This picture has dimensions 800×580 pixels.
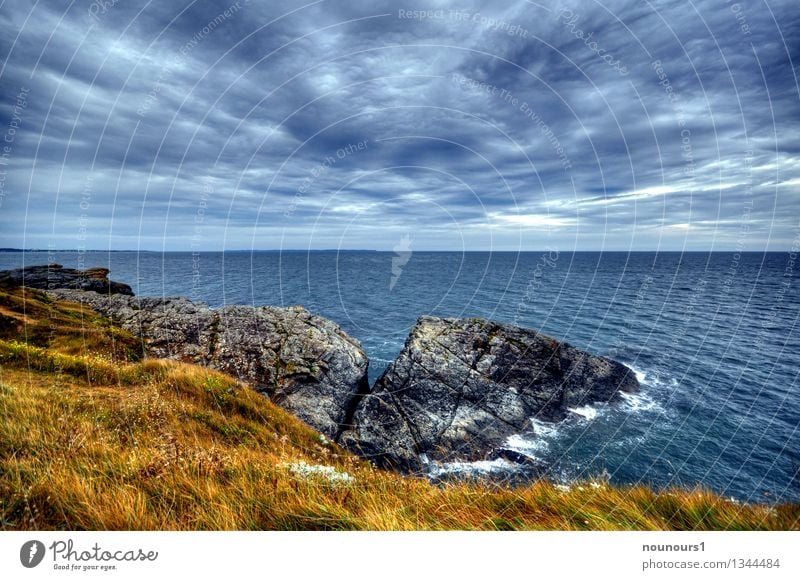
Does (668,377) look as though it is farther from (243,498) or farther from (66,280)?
(66,280)

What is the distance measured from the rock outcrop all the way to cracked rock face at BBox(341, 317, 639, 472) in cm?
3430

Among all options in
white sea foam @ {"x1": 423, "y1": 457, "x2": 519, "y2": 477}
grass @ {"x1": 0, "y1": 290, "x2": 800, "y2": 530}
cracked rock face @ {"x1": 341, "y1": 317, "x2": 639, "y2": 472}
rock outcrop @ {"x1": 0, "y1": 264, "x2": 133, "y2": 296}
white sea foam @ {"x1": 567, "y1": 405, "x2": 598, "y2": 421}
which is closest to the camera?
grass @ {"x1": 0, "y1": 290, "x2": 800, "y2": 530}

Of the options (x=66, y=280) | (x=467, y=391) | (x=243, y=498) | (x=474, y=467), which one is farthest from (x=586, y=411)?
(x=66, y=280)

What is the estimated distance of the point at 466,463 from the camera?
2017cm

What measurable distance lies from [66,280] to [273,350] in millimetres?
38730

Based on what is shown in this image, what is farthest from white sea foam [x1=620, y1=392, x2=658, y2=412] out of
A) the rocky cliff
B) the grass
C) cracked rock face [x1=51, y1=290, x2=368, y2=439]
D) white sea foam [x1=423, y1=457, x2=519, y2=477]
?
the grass

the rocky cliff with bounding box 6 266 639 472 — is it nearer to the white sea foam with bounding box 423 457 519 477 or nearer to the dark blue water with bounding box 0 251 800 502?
the white sea foam with bounding box 423 457 519 477

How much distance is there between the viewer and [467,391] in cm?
2262

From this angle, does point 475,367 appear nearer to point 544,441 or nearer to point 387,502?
point 544,441

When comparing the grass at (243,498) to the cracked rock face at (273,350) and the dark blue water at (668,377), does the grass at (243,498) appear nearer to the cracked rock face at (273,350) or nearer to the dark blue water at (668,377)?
the dark blue water at (668,377)

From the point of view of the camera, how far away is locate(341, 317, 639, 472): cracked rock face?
65.3 ft

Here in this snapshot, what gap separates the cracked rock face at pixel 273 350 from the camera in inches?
748
